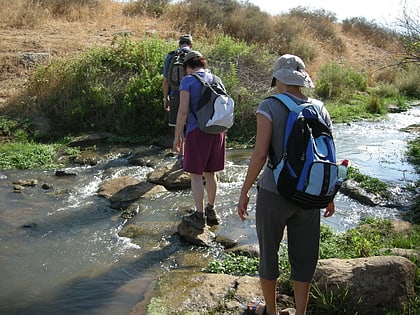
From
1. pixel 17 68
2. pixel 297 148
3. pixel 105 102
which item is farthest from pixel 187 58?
pixel 17 68

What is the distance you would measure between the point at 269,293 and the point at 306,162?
1.14 metres

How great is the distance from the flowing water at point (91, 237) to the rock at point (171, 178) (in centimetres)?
24

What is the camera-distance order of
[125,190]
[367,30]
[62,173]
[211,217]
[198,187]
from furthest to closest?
1. [367,30]
2. [62,173]
3. [125,190]
4. [211,217]
5. [198,187]

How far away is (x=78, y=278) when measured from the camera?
4.82m

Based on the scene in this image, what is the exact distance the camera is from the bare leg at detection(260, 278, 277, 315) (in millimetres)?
3521

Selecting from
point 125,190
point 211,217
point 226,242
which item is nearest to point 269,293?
point 226,242

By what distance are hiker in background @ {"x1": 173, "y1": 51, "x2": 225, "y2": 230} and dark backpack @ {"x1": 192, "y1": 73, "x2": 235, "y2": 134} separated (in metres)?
0.08

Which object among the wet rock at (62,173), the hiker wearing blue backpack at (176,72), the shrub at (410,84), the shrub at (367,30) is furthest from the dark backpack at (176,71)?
the shrub at (367,30)

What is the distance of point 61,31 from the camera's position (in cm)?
1656

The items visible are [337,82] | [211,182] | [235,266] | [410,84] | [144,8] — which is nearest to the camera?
[235,266]

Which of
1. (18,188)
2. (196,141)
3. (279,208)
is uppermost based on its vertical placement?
(196,141)

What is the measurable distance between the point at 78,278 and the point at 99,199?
A: 240 cm

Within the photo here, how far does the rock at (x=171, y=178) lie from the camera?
7562mm

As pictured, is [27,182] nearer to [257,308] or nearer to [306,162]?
[257,308]
